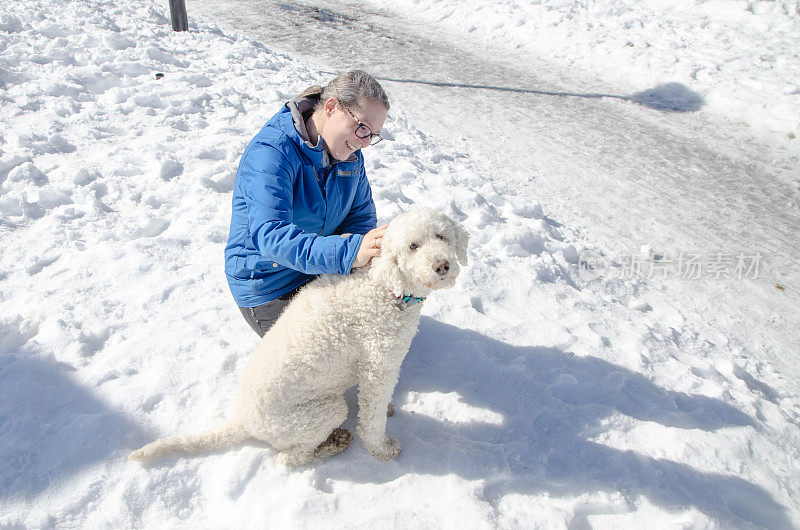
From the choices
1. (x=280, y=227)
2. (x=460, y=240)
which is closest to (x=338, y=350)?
(x=280, y=227)

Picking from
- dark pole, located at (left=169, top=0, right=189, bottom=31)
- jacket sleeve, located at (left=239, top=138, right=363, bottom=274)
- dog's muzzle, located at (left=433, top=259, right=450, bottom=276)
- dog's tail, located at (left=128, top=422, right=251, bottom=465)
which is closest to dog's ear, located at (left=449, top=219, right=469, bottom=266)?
dog's muzzle, located at (left=433, top=259, right=450, bottom=276)

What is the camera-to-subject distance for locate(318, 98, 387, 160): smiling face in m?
2.18

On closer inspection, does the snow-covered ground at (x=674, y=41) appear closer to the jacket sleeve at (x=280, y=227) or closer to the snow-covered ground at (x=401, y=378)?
the snow-covered ground at (x=401, y=378)

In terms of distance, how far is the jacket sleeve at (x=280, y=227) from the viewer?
204cm

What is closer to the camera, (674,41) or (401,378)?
(401,378)

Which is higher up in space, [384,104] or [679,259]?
[384,104]

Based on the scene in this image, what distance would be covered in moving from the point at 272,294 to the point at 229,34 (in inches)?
273

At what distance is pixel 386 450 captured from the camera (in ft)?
7.71

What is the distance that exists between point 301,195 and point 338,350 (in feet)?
2.61

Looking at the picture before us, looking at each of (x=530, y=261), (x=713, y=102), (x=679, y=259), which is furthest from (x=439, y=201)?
(x=713, y=102)

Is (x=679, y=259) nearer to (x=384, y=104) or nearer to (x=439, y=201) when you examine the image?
(x=439, y=201)

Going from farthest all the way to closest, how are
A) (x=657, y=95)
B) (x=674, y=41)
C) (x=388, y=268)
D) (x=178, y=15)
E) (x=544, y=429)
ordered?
(x=674, y=41) → (x=178, y=15) → (x=657, y=95) → (x=544, y=429) → (x=388, y=268)

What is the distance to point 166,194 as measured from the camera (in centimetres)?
399

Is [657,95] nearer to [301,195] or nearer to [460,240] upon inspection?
[460,240]
